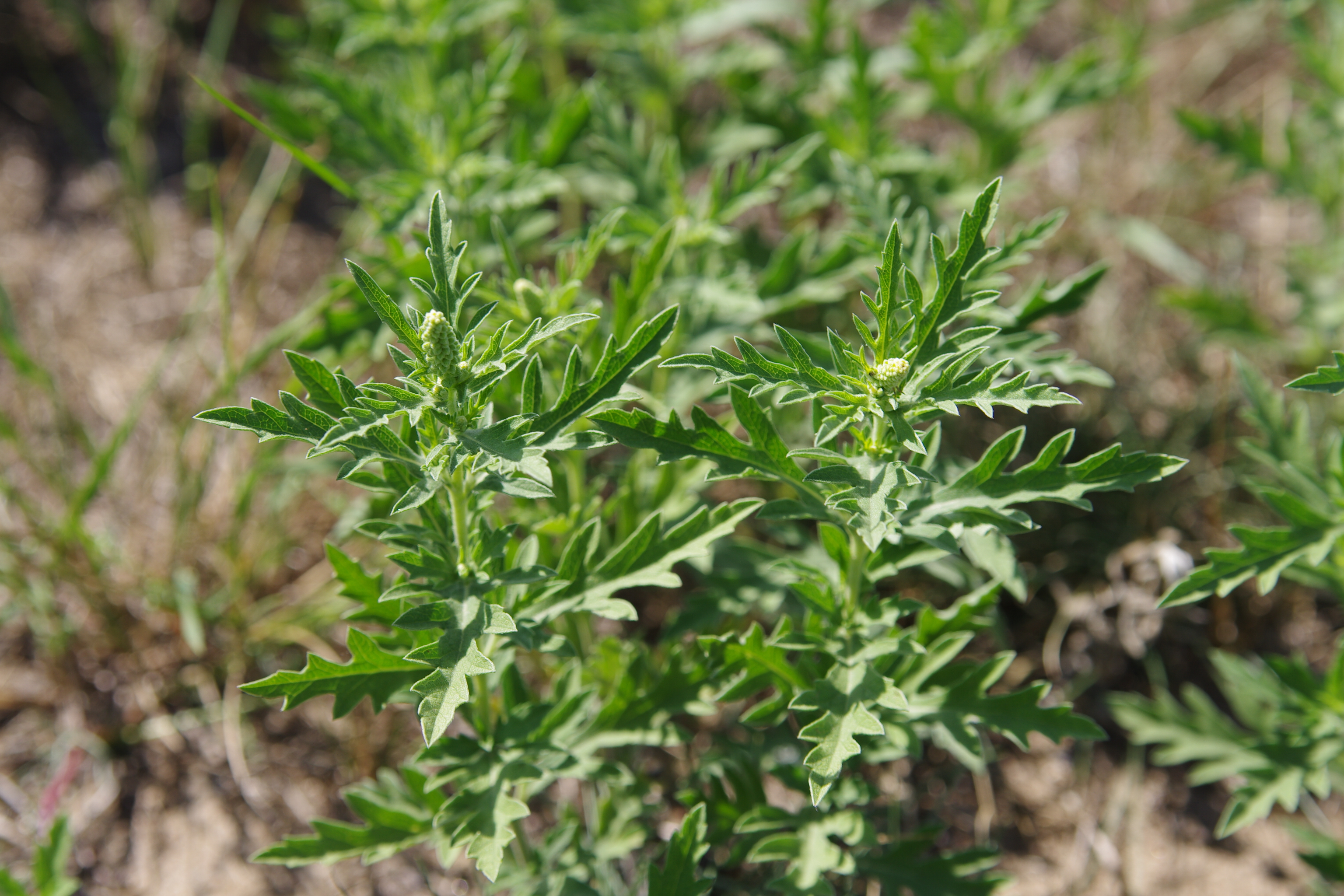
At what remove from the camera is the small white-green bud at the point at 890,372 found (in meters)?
1.99

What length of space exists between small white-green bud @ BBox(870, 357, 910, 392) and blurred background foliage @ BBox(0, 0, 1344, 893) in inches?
20.7

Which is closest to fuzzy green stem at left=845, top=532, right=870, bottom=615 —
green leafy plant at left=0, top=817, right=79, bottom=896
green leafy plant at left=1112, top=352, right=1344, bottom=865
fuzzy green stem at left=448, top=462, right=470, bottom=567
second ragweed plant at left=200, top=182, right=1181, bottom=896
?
second ragweed plant at left=200, top=182, right=1181, bottom=896

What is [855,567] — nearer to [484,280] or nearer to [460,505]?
[460,505]

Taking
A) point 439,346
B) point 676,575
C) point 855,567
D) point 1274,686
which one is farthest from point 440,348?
point 1274,686

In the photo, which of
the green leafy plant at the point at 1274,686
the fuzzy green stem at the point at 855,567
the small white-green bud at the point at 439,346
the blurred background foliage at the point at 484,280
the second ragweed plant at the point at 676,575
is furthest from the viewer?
the blurred background foliage at the point at 484,280

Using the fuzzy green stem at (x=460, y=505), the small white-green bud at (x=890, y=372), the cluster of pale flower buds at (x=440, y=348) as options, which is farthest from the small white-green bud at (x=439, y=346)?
the small white-green bud at (x=890, y=372)

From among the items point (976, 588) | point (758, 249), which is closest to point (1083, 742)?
point (976, 588)

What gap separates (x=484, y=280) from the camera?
2703mm

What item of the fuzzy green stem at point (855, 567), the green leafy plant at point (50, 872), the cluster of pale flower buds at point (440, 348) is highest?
the cluster of pale flower buds at point (440, 348)

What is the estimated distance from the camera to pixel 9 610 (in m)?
3.20

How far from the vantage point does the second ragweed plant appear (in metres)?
1.96

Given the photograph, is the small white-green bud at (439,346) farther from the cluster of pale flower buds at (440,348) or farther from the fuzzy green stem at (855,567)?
the fuzzy green stem at (855,567)

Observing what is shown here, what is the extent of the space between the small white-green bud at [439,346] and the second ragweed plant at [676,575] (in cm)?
1

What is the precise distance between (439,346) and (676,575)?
32.3 inches
